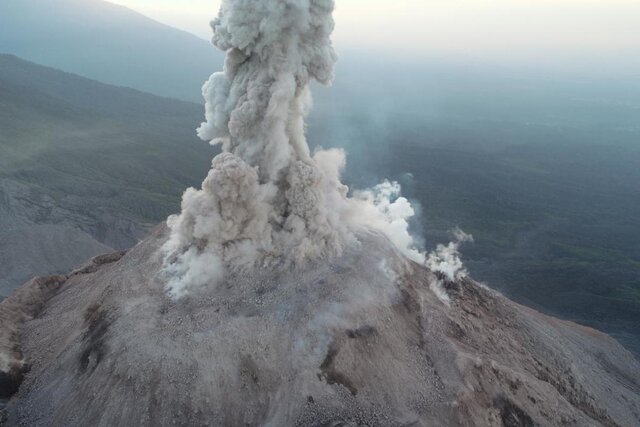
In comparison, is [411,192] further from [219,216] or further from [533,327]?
[219,216]

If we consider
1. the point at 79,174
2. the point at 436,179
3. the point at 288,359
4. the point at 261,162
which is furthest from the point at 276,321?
the point at 436,179

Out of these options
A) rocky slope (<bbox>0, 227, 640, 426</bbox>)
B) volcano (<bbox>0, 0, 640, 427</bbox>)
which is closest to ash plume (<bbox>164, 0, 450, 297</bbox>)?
volcano (<bbox>0, 0, 640, 427</bbox>)

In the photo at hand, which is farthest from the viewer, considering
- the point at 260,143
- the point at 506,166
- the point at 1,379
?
the point at 506,166

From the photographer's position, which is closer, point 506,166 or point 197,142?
point 197,142

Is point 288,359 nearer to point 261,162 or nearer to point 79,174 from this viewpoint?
point 261,162

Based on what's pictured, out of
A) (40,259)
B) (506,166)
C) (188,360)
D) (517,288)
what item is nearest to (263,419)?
(188,360)

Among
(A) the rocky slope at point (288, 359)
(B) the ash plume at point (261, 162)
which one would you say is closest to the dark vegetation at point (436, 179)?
(A) the rocky slope at point (288, 359)

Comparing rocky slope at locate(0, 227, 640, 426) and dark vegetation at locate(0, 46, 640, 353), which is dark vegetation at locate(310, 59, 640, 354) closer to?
dark vegetation at locate(0, 46, 640, 353)
